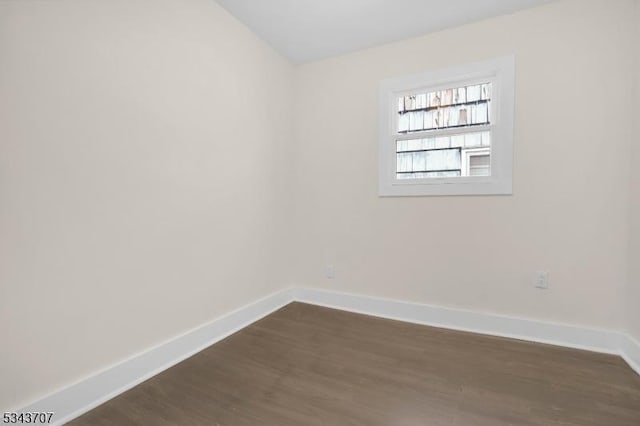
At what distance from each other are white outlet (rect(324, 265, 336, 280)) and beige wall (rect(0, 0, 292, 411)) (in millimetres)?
829

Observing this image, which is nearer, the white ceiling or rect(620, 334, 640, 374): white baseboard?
rect(620, 334, 640, 374): white baseboard

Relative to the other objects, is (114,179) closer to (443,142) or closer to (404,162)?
(404,162)

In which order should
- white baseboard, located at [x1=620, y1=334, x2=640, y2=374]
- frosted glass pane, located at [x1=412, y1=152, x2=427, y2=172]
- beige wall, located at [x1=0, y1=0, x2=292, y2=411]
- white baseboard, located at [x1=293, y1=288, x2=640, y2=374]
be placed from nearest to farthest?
beige wall, located at [x1=0, y1=0, x2=292, y2=411] → white baseboard, located at [x1=620, y1=334, x2=640, y2=374] → white baseboard, located at [x1=293, y1=288, x2=640, y2=374] → frosted glass pane, located at [x1=412, y1=152, x2=427, y2=172]

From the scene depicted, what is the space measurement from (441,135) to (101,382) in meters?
2.86

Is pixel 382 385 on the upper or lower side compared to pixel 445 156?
lower

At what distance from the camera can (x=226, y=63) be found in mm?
2172

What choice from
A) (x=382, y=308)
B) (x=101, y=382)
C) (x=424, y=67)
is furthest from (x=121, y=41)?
(x=382, y=308)

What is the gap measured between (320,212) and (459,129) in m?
1.48

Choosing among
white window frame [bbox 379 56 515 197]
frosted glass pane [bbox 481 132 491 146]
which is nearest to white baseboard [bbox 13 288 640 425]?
white window frame [bbox 379 56 515 197]

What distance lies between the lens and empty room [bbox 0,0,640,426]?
1291 millimetres

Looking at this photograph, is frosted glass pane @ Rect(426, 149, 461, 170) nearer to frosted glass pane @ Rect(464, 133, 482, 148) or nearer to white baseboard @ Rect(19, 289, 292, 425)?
frosted glass pane @ Rect(464, 133, 482, 148)

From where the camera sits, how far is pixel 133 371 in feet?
5.14

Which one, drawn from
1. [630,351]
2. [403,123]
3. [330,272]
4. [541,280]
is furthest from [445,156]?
[630,351]

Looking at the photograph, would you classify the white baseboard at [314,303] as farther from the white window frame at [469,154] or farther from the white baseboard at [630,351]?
the white window frame at [469,154]
